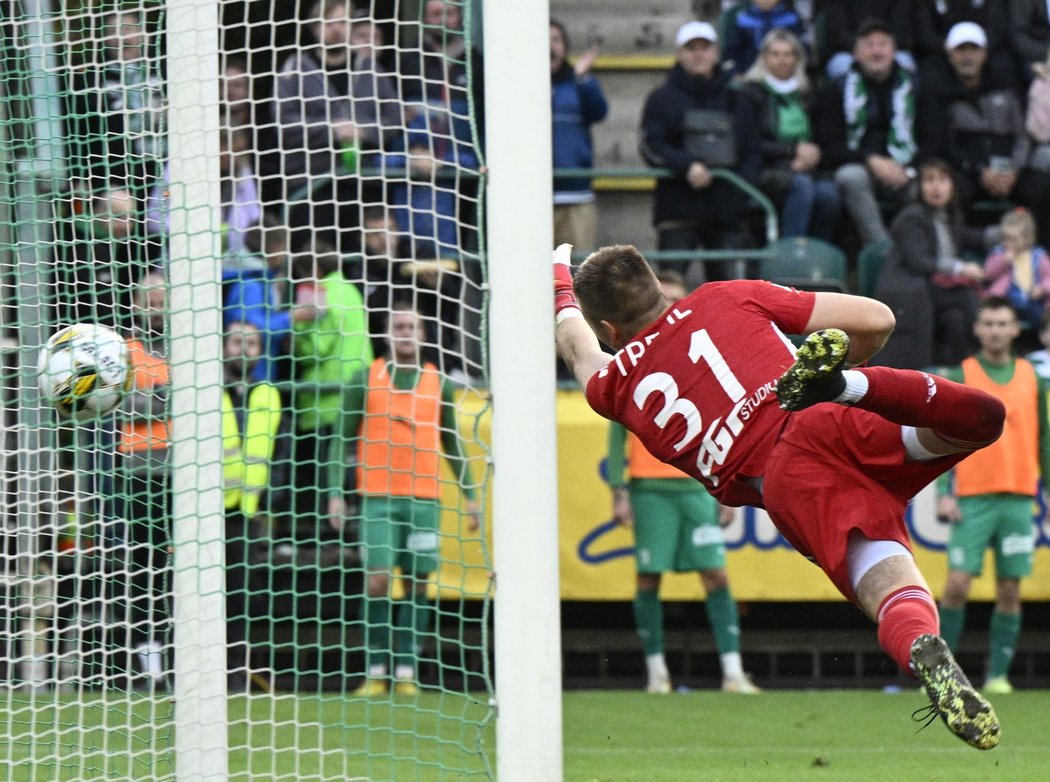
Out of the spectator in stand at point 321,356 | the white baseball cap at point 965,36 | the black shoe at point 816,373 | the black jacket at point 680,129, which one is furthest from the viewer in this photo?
the white baseball cap at point 965,36

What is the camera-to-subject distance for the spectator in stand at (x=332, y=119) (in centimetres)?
600

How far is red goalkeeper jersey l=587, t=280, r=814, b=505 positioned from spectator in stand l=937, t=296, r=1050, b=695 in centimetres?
444

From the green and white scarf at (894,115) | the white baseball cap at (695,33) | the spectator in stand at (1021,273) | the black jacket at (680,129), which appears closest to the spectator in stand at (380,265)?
the black jacket at (680,129)

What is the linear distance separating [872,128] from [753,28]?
3.79ft

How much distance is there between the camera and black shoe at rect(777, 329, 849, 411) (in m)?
4.50

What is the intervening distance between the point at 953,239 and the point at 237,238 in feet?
15.6

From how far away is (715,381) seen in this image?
518cm

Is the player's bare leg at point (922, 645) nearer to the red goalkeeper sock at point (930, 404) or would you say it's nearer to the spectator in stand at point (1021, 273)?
the red goalkeeper sock at point (930, 404)

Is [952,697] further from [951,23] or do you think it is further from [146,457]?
[951,23]

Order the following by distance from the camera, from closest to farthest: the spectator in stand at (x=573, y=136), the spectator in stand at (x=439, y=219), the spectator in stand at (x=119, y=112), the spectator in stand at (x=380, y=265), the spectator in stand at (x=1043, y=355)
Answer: the spectator in stand at (x=119, y=112), the spectator in stand at (x=380, y=265), the spectator in stand at (x=439, y=219), the spectator in stand at (x=1043, y=355), the spectator in stand at (x=573, y=136)

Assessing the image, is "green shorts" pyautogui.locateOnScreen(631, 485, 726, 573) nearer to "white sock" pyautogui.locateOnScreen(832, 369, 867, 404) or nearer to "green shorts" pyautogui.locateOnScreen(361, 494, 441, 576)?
"green shorts" pyautogui.locateOnScreen(361, 494, 441, 576)

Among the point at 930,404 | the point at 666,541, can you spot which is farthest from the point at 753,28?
the point at 930,404

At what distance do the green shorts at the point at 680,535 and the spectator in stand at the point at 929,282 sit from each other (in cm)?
189

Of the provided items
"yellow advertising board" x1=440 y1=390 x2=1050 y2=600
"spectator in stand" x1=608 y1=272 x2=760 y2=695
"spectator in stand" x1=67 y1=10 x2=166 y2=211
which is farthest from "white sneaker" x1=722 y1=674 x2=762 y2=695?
"spectator in stand" x1=67 y1=10 x2=166 y2=211
